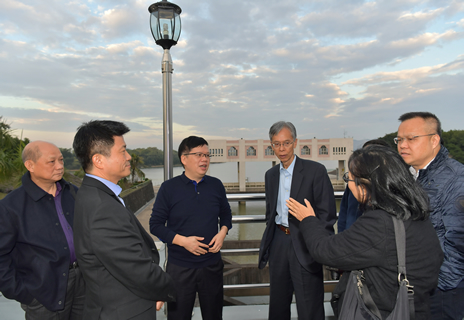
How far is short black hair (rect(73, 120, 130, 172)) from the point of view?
1439 mm

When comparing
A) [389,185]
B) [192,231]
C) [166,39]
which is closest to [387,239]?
[389,185]

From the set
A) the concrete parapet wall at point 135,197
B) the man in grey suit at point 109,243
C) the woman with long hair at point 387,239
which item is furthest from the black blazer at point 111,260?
the concrete parapet wall at point 135,197

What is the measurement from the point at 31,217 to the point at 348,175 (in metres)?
1.98

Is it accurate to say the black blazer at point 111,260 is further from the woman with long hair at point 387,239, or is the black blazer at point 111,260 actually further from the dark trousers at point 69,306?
the woman with long hair at point 387,239

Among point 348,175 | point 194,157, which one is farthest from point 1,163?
point 348,175

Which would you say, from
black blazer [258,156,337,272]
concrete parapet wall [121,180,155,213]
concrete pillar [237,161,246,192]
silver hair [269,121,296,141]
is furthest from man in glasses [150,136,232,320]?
concrete pillar [237,161,246,192]

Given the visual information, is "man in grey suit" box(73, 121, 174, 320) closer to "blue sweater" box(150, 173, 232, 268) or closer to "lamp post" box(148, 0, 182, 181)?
"blue sweater" box(150, 173, 232, 268)

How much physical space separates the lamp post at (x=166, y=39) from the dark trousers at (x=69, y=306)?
1.26 meters

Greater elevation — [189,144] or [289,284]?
[189,144]

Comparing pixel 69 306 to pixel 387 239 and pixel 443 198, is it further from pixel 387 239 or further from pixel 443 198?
pixel 443 198

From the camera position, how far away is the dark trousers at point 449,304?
1.63 metres

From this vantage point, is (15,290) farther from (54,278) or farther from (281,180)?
(281,180)

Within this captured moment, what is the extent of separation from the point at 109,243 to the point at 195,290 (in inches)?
41.5

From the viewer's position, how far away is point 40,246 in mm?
1790
